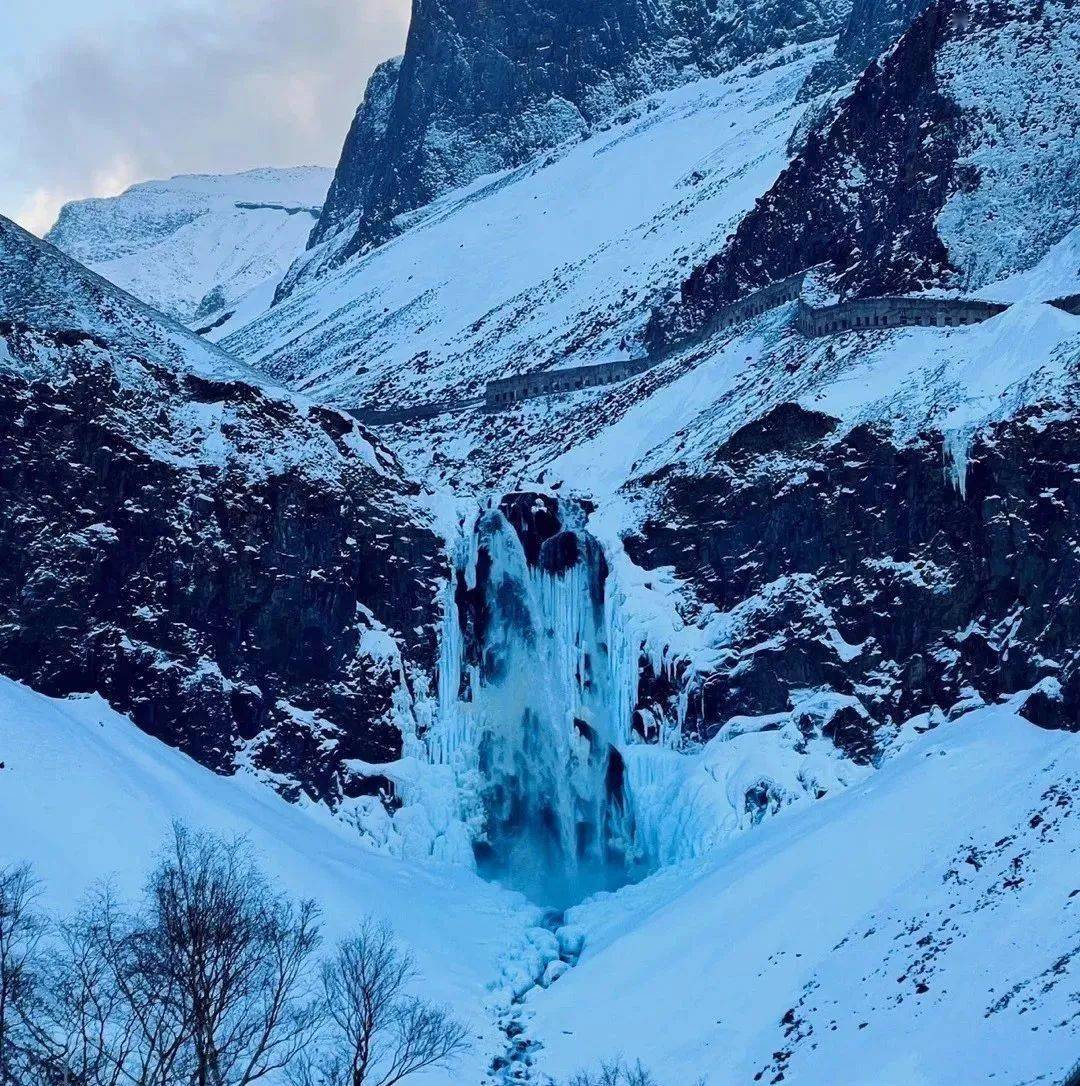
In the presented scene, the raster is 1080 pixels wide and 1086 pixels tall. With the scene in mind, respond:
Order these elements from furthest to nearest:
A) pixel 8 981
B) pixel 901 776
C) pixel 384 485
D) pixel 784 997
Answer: pixel 384 485
pixel 901 776
pixel 784 997
pixel 8 981

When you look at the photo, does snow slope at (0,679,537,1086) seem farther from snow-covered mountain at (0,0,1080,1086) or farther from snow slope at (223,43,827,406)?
snow slope at (223,43,827,406)

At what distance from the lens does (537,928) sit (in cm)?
5922

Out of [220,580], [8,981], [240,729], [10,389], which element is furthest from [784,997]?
[10,389]

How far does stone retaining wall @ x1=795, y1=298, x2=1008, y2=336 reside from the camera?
80.4 metres

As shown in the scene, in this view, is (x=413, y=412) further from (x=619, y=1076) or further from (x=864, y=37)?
(x=619, y=1076)

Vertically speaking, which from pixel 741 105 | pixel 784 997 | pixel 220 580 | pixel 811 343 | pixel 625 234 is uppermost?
pixel 741 105

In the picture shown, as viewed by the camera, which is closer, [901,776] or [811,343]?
[901,776]

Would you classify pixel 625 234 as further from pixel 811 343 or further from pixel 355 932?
pixel 355 932

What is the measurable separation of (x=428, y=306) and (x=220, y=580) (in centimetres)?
7698

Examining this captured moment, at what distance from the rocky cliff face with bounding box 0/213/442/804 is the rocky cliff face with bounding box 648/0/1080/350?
102 ft

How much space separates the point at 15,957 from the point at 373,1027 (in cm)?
832

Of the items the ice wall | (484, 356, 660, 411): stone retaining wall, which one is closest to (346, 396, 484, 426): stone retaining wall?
(484, 356, 660, 411): stone retaining wall

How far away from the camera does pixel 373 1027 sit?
4047cm

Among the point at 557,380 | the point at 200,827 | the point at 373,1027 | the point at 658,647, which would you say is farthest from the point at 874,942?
the point at 557,380
